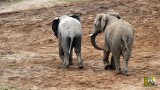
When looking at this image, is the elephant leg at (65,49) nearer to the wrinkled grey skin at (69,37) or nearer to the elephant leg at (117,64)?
the wrinkled grey skin at (69,37)

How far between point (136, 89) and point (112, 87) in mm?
513

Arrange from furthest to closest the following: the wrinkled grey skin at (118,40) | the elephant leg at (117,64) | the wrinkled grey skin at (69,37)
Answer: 1. the wrinkled grey skin at (69,37)
2. the elephant leg at (117,64)
3. the wrinkled grey skin at (118,40)

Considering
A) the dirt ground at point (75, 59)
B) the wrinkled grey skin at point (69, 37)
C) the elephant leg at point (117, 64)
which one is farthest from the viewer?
the wrinkled grey skin at point (69, 37)

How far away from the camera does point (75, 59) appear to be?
14875mm

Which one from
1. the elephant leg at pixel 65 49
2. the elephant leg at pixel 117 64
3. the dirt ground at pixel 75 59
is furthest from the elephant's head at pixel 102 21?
the elephant leg at pixel 117 64

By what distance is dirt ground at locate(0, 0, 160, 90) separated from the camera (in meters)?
11.3

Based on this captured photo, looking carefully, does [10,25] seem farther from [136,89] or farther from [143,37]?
[136,89]

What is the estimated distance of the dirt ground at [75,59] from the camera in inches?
443

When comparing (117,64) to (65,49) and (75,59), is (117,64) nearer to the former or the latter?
(65,49)

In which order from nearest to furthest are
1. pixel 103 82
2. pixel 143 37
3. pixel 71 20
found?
pixel 103 82
pixel 71 20
pixel 143 37

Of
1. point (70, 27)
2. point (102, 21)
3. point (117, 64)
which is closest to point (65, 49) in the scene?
point (70, 27)

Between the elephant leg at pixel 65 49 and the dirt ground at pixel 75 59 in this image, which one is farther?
the elephant leg at pixel 65 49

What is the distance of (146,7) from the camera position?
2177 cm

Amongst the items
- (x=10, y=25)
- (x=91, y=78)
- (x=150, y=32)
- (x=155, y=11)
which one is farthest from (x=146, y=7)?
(x=91, y=78)
